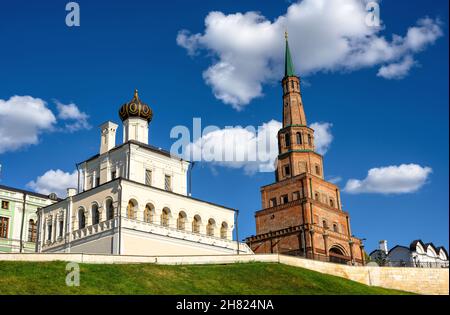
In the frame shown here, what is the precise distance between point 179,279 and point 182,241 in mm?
11776

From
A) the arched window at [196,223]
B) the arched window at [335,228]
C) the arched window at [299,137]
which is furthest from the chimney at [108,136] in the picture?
the arched window at [335,228]

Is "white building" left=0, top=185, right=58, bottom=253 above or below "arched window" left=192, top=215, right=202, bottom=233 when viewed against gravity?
above

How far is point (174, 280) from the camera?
1243 inches

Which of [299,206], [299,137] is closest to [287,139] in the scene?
[299,137]

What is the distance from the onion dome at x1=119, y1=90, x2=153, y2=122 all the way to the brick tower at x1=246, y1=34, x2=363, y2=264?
2006 centimetres

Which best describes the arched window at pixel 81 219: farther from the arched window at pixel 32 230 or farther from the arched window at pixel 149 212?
the arched window at pixel 32 230

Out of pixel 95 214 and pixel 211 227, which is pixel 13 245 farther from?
pixel 211 227

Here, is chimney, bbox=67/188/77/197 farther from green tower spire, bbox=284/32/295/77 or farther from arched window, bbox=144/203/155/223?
green tower spire, bbox=284/32/295/77

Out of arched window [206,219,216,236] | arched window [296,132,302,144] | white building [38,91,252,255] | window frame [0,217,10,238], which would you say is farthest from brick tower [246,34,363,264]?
window frame [0,217,10,238]

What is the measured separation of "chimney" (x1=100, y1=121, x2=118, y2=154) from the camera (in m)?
48.3

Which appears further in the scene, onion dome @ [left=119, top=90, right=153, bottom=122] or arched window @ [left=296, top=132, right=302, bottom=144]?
arched window @ [left=296, top=132, right=302, bottom=144]
